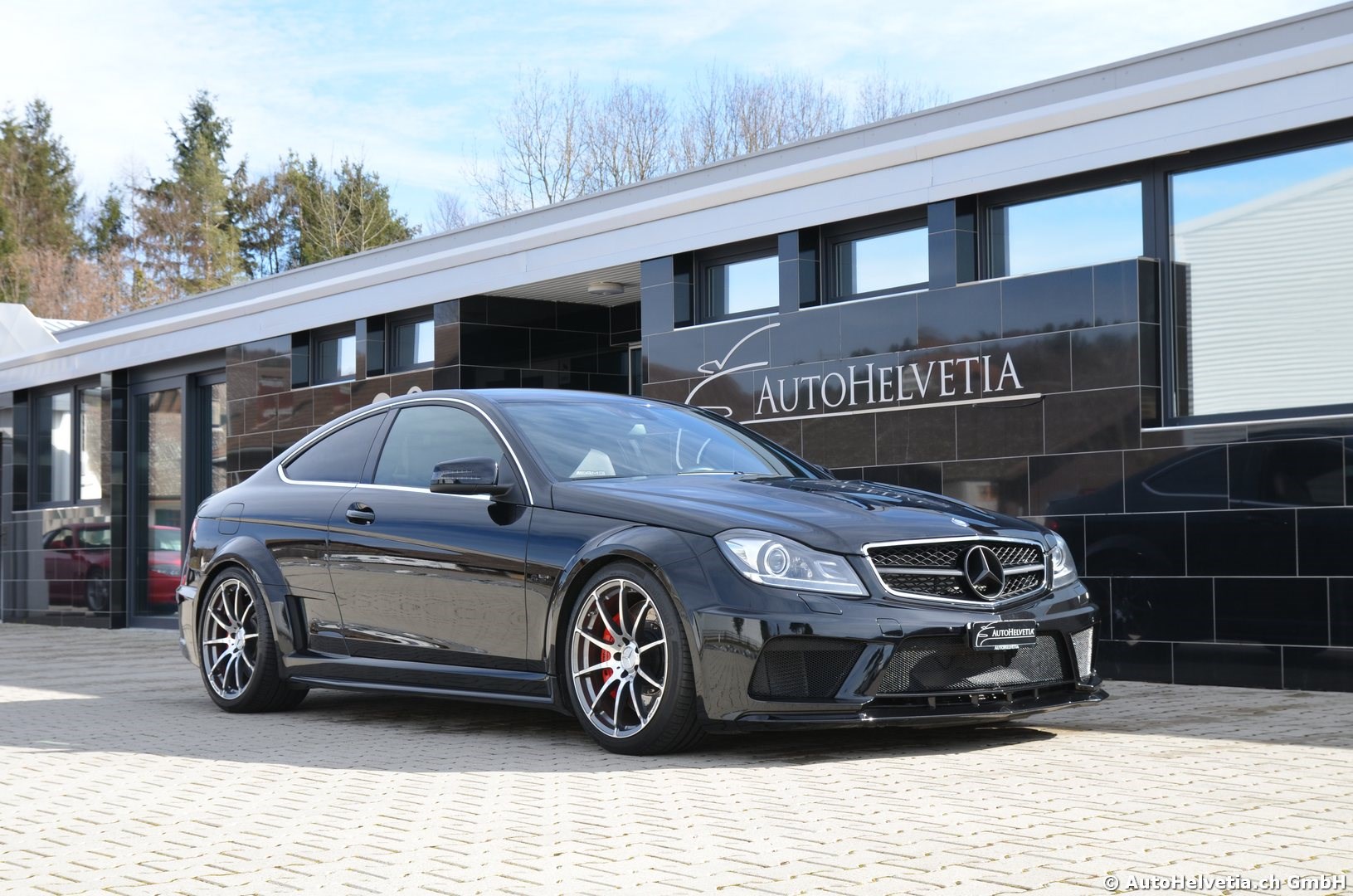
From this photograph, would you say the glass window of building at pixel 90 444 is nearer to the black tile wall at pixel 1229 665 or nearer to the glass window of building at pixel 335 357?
the glass window of building at pixel 335 357

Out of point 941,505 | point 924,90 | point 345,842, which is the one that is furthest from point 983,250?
point 924,90

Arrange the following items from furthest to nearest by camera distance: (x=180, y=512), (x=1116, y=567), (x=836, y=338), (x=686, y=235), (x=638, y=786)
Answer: (x=180, y=512), (x=686, y=235), (x=836, y=338), (x=1116, y=567), (x=638, y=786)

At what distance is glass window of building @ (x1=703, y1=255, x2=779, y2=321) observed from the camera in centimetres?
1377

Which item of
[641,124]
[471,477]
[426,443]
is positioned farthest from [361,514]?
[641,124]

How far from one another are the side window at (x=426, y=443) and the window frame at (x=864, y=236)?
5191 millimetres

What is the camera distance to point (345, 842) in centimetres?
462

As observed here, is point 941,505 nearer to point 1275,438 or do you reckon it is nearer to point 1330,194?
point 1275,438

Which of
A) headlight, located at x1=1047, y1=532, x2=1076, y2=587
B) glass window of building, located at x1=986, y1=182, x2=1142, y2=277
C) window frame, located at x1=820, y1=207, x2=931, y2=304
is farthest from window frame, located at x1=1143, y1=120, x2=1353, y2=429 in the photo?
Answer: headlight, located at x1=1047, y1=532, x2=1076, y2=587

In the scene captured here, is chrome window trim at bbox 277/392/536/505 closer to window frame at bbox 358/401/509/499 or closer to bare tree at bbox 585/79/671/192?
window frame at bbox 358/401/509/499

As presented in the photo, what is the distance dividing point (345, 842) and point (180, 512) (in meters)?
18.1

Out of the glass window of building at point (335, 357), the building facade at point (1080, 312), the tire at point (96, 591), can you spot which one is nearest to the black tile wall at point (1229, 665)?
the building facade at point (1080, 312)

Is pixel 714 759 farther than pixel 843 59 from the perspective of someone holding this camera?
No

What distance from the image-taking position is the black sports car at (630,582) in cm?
606

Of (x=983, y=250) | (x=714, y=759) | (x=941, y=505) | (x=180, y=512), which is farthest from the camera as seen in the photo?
(x=180, y=512)
